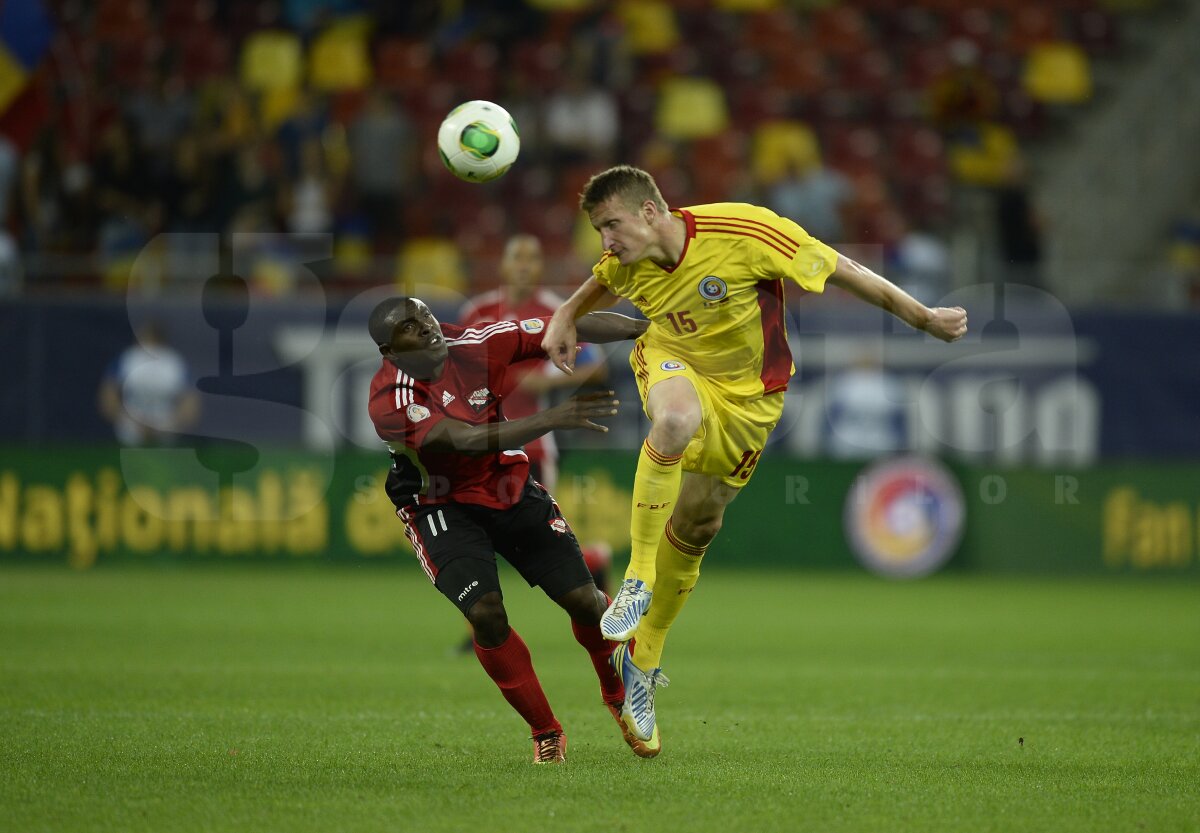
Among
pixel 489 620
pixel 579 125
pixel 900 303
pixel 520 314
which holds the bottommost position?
pixel 489 620

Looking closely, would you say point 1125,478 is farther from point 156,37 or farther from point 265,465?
point 156,37

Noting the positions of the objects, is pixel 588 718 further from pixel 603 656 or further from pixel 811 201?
pixel 811 201

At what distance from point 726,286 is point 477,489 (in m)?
1.48

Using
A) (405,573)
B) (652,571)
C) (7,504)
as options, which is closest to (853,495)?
(405,573)

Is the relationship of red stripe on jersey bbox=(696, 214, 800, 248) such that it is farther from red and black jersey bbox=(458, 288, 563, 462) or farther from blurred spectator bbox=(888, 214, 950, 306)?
blurred spectator bbox=(888, 214, 950, 306)

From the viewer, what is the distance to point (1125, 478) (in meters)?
17.4

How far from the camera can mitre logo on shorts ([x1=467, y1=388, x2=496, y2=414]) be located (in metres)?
7.27

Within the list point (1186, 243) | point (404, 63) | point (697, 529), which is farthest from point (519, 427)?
point (1186, 243)

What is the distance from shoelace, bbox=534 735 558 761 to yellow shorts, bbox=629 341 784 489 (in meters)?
1.46

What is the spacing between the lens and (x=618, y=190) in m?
7.03

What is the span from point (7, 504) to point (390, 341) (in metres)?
11.4

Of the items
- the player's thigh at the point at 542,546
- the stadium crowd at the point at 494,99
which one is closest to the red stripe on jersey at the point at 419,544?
the player's thigh at the point at 542,546

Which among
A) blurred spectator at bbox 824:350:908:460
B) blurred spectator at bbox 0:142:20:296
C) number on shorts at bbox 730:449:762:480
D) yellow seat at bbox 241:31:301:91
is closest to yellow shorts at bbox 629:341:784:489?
number on shorts at bbox 730:449:762:480

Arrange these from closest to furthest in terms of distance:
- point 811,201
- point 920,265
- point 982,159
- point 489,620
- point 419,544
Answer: point 489,620, point 419,544, point 920,265, point 811,201, point 982,159
